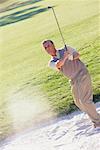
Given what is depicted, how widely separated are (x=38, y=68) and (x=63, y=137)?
21.2 ft

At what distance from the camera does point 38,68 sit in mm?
14812

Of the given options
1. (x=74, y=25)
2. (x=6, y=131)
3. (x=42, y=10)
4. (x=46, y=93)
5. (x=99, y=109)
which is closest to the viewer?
(x=99, y=109)

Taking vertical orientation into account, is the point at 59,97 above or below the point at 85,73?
below

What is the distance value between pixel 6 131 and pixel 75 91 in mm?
2188

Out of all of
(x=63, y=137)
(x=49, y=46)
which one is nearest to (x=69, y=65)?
(x=49, y=46)

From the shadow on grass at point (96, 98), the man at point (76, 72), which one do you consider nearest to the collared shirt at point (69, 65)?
the man at point (76, 72)

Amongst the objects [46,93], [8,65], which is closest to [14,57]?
[8,65]

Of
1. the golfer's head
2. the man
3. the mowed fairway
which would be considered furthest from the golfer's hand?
the mowed fairway

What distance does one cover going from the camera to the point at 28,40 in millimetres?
21891

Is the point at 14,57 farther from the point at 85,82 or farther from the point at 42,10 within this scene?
the point at 42,10

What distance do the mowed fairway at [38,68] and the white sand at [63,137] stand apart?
47cm

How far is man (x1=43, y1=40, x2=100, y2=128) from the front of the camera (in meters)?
7.83

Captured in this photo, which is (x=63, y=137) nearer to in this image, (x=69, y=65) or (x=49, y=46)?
(x=69, y=65)

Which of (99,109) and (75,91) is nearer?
(75,91)
